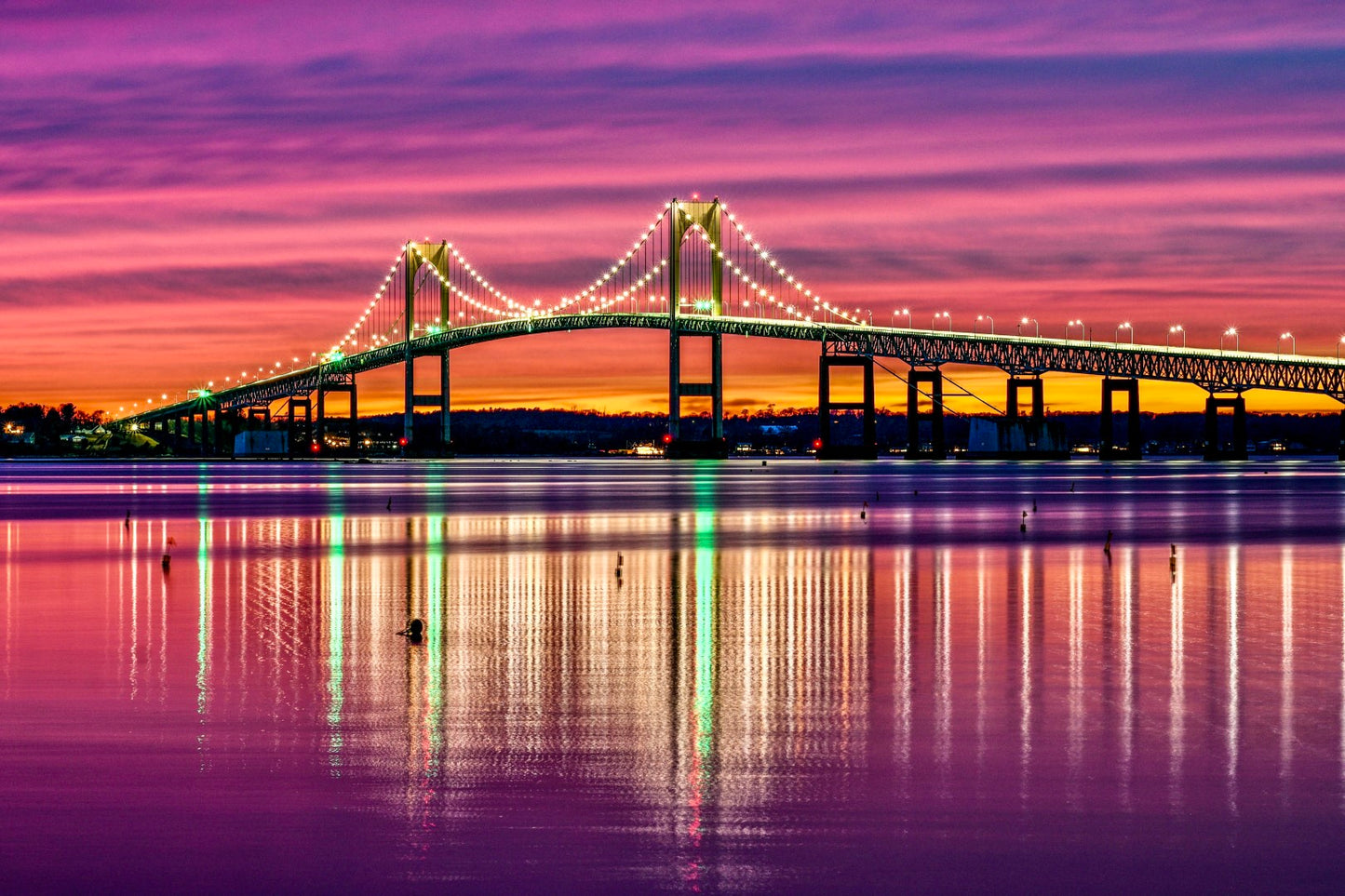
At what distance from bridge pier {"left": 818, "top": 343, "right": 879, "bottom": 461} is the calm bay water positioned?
358ft

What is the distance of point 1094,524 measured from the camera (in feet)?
121

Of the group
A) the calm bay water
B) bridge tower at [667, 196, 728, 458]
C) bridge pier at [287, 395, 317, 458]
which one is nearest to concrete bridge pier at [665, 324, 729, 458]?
bridge tower at [667, 196, 728, 458]

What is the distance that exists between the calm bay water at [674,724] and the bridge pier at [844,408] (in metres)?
109

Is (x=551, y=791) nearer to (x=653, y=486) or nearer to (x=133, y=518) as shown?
(x=133, y=518)

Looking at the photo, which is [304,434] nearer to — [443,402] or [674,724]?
[443,402]

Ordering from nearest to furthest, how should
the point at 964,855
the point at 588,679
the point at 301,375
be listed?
1. the point at 964,855
2. the point at 588,679
3. the point at 301,375

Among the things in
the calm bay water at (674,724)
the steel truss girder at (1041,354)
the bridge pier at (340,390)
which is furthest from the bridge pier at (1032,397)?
the calm bay water at (674,724)

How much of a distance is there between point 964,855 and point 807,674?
229 inches

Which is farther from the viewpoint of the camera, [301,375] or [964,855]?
[301,375]

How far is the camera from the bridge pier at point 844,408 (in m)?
135

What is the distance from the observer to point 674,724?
11.0 metres

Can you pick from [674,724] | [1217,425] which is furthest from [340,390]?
[674,724]

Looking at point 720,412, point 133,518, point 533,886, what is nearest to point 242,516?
point 133,518

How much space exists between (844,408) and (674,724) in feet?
436
